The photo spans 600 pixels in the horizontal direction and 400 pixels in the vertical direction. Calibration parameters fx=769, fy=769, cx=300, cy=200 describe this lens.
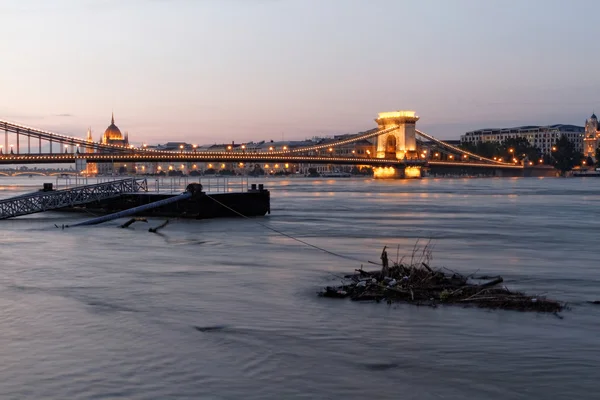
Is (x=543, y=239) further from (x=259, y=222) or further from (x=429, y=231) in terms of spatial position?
(x=259, y=222)

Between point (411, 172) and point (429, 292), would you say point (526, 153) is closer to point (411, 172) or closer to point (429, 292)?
point (411, 172)

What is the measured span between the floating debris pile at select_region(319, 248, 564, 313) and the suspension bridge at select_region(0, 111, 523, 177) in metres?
58.5

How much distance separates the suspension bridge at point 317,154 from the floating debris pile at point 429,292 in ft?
192

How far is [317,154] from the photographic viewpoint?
147750 mm

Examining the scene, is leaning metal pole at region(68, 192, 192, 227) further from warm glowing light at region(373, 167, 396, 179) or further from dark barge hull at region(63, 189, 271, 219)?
warm glowing light at region(373, 167, 396, 179)

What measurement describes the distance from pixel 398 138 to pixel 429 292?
13631 cm

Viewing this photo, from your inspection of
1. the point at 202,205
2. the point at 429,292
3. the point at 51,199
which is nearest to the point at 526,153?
the point at 202,205

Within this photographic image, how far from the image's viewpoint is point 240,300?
1424cm

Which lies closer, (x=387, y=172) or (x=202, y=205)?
(x=202, y=205)

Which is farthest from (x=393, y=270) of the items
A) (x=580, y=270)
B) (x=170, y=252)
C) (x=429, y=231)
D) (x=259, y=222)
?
(x=259, y=222)

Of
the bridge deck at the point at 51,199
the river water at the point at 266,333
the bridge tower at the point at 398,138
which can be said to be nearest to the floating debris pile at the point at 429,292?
the river water at the point at 266,333

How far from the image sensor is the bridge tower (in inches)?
5753

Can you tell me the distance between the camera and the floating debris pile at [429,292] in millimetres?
13000

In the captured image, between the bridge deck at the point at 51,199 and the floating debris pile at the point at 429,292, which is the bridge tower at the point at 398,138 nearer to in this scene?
the bridge deck at the point at 51,199
